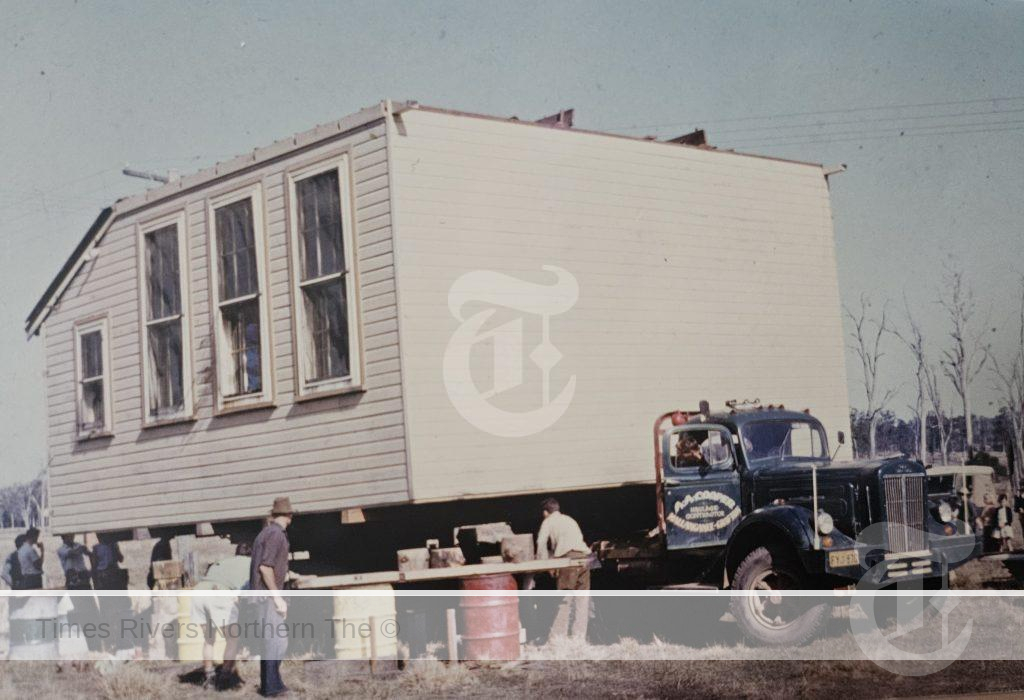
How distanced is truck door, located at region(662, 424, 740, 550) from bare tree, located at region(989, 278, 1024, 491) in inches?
86.5

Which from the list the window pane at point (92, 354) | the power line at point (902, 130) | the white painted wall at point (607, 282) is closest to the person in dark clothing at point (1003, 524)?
the white painted wall at point (607, 282)

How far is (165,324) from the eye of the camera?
7.75 meters

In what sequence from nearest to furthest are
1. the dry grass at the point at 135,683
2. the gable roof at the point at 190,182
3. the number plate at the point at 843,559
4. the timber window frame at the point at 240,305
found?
the dry grass at the point at 135,683 < the gable roof at the point at 190,182 < the timber window frame at the point at 240,305 < the number plate at the point at 843,559

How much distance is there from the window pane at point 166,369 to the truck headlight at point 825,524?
429 centimetres

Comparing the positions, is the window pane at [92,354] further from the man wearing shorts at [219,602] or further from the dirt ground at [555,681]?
the dirt ground at [555,681]

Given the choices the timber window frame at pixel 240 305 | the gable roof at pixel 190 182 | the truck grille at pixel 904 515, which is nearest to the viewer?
the gable roof at pixel 190 182

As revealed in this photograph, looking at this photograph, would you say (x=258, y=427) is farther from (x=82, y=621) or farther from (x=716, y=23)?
(x=716, y=23)

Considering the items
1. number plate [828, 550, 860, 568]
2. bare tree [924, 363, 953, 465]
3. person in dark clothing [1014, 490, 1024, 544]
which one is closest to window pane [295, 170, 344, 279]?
number plate [828, 550, 860, 568]

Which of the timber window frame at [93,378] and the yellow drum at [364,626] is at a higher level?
the timber window frame at [93,378]

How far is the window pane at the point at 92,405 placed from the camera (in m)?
7.73

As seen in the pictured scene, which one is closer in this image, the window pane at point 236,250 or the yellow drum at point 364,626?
the yellow drum at point 364,626

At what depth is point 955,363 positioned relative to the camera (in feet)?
29.3

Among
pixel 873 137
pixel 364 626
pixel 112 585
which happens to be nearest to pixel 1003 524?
pixel 873 137

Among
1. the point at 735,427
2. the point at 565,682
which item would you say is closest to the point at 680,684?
the point at 565,682
